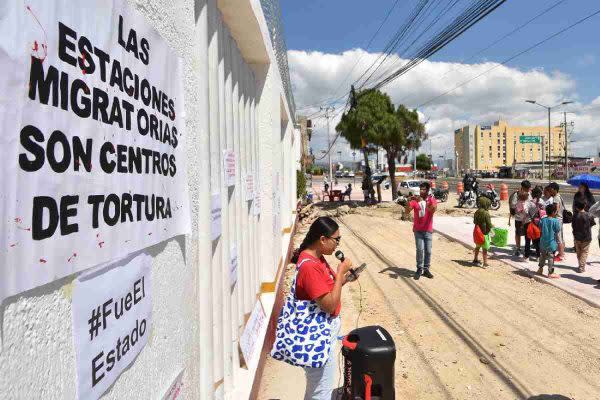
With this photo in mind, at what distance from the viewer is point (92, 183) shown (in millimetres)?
974

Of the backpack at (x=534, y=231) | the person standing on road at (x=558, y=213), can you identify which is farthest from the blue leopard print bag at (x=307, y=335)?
the backpack at (x=534, y=231)

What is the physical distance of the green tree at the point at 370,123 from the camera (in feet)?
70.6

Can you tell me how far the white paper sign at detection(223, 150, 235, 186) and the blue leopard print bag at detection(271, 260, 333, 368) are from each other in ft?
2.85

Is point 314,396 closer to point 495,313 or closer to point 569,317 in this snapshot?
point 495,313

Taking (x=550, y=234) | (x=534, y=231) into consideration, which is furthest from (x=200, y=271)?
(x=534, y=231)

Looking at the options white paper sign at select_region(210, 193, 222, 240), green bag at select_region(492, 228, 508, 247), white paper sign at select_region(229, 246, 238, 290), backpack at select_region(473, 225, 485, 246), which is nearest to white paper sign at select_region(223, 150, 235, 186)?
white paper sign at select_region(210, 193, 222, 240)

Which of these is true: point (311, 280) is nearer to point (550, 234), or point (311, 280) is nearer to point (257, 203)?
point (257, 203)

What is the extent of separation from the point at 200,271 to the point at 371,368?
1522 millimetres

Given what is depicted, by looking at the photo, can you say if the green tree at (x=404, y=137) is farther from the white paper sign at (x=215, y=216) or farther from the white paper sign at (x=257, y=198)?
the white paper sign at (x=215, y=216)

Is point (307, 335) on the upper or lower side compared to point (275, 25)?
lower

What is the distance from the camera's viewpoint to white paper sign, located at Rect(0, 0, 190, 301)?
72cm

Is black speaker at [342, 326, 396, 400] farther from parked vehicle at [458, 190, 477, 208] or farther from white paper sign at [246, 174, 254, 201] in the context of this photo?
parked vehicle at [458, 190, 477, 208]

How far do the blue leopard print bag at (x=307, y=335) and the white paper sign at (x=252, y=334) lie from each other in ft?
1.85

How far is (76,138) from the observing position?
91cm
